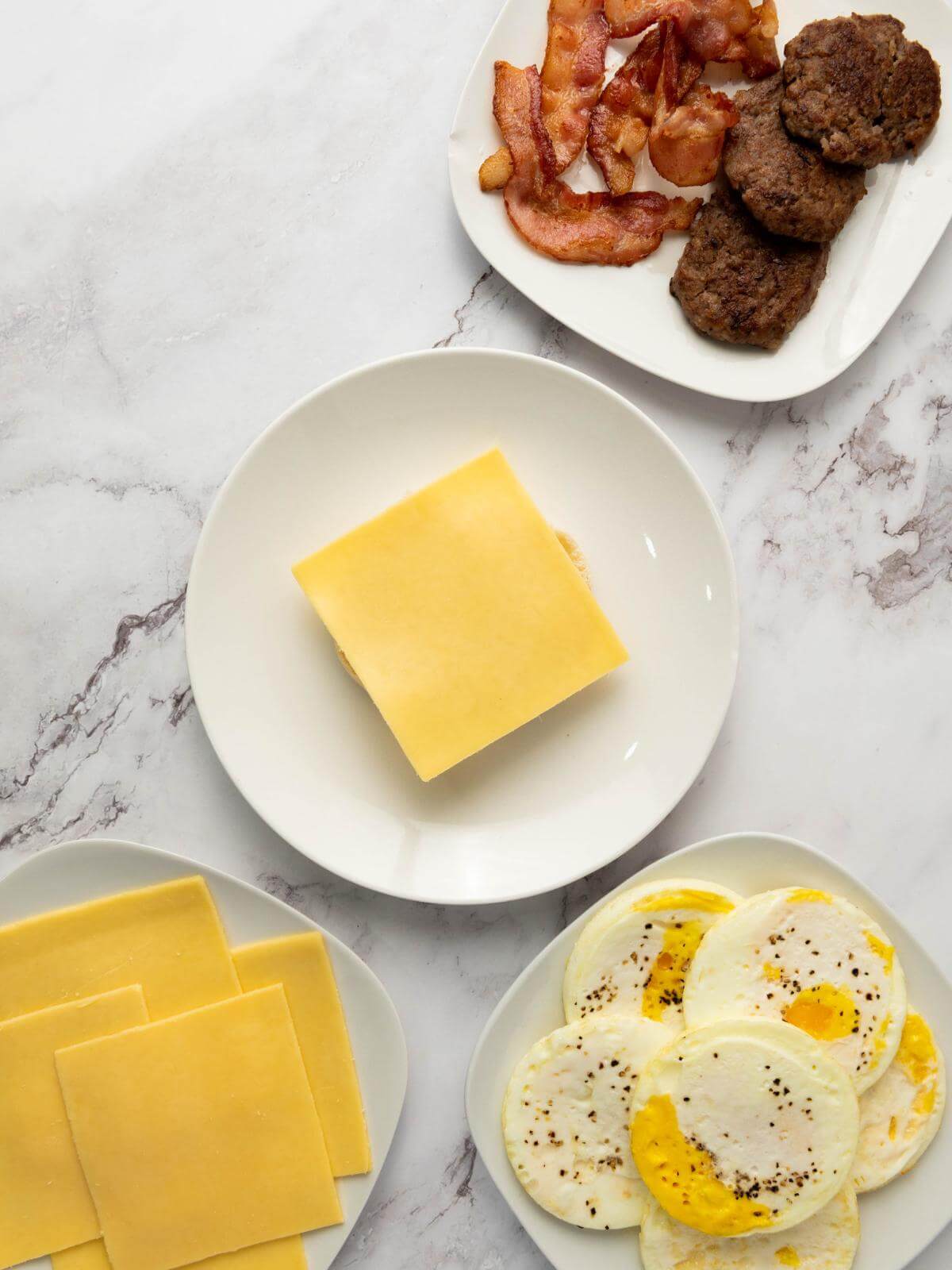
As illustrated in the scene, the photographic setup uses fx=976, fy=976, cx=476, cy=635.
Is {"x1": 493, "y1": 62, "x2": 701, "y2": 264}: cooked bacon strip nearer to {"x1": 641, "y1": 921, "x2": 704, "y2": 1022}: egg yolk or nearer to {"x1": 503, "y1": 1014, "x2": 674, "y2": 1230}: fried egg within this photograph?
{"x1": 641, "y1": 921, "x2": 704, "y2": 1022}: egg yolk

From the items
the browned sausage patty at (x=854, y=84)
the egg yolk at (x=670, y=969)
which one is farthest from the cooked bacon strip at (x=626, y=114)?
the egg yolk at (x=670, y=969)

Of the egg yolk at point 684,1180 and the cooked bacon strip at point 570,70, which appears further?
the cooked bacon strip at point 570,70

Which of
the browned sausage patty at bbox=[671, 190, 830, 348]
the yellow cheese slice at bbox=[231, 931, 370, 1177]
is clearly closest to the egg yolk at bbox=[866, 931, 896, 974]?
the yellow cheese slice at bbox=[231, 931, 370, 1177]

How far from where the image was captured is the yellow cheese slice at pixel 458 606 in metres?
1.82

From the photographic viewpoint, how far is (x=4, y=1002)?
6.16 feet

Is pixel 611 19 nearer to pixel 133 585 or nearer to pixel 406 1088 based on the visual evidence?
pixel 133 585

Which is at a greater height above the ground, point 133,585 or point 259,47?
point 259,47

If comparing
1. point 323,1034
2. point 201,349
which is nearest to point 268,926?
point 323,1034

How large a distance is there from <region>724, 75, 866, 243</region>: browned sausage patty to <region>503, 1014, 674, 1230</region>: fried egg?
5.06 feet

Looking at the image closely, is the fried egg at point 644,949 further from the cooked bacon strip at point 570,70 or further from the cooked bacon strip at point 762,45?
the cooked bacon strip at point 762,45

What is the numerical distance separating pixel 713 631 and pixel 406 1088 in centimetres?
111

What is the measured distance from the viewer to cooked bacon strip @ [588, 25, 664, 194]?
193 centimetres

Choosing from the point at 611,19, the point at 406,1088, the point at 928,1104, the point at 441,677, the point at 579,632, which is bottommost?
the point at 406,1088

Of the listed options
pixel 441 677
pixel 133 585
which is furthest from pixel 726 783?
pixel 133 585
